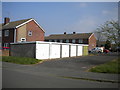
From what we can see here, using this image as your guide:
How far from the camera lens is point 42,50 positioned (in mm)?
23922

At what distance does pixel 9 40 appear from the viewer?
34812 mm

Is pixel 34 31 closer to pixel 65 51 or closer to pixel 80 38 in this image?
pixel 65 51

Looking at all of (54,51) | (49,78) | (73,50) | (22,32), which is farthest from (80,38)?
(49,78)

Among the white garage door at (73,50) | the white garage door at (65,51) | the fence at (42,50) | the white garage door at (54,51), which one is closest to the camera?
the fence at (42,50)

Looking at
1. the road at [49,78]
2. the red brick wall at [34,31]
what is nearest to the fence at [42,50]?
the road at [49,78]

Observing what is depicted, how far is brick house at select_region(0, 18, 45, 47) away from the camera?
33906mm

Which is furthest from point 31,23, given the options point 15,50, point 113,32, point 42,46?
point 113,32

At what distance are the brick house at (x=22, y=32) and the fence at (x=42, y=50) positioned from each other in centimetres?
682

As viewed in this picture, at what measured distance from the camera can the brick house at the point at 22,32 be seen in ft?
111

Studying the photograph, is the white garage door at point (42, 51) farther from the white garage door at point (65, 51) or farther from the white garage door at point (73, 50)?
the white garage door at point (73, 50)

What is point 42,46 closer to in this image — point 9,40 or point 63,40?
point 9,40

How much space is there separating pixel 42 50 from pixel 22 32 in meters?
12.3

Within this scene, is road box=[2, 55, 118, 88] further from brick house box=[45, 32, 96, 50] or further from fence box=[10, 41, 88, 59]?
brick house box=[45, 32, 96, 50]

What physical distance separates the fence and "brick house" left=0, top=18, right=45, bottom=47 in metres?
6.82
